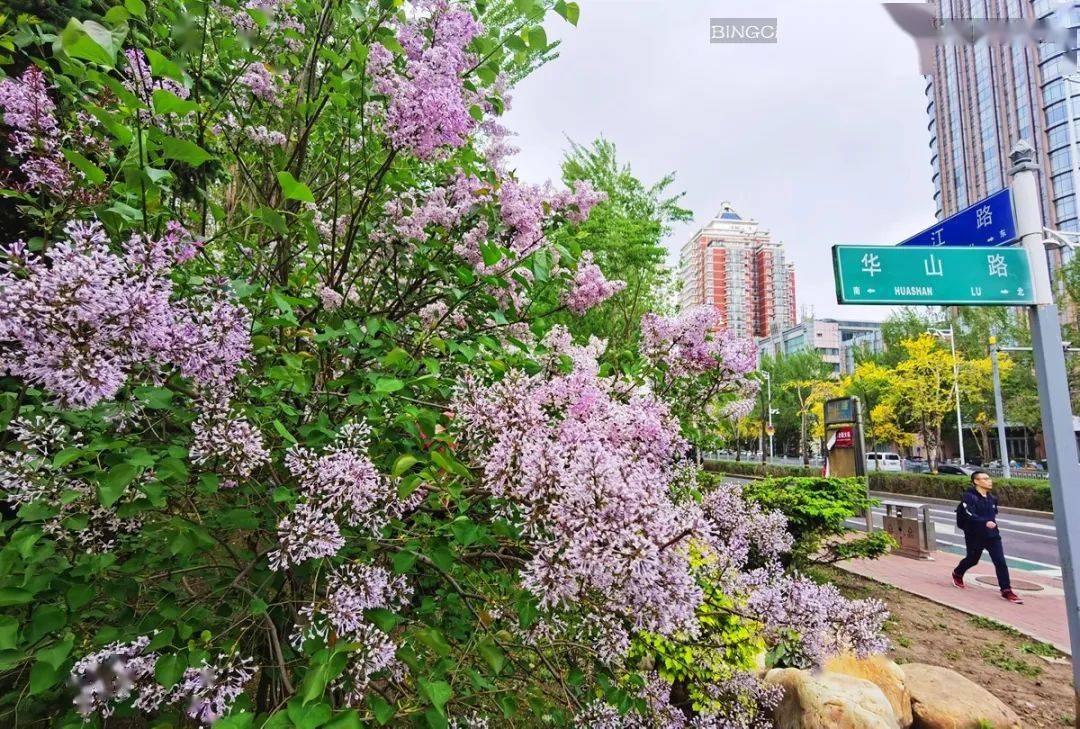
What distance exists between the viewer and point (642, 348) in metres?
2.74

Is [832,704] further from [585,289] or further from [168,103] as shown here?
[168,103]

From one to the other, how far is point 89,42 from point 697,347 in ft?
7.56

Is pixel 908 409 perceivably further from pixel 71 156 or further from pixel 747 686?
pixel 71 156

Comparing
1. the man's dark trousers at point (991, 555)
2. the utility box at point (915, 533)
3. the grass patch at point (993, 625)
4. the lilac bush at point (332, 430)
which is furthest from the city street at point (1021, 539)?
the lilac bush at point (332, 430)

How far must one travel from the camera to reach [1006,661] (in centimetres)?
548

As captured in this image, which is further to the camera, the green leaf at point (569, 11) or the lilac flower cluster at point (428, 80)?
the green leaf at point (569, 11)

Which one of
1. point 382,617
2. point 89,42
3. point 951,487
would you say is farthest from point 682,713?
point 951,487

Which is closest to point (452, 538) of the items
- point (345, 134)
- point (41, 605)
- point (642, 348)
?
point (41, 605)

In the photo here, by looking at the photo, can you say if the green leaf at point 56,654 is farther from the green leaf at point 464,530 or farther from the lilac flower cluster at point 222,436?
the green leaf at point 464,530

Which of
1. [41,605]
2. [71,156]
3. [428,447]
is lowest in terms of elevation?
[41,605]

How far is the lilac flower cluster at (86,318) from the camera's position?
1093mm

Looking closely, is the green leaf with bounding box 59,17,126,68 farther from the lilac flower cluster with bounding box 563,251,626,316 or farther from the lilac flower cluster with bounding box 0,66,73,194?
the lilac flower cluster with bounding box 563,251,626,316

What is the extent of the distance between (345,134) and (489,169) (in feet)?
2.28

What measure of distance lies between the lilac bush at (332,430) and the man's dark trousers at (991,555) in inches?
305
